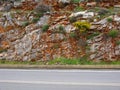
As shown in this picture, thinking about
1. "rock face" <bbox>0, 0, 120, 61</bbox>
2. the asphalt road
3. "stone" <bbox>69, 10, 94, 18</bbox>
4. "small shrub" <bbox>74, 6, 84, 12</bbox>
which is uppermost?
"small shrub" <bbox>74, 6, 84, 12</bbox>

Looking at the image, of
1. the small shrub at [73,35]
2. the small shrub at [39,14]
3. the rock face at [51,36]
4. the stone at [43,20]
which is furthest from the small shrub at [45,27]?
the small shrub at [73,35]

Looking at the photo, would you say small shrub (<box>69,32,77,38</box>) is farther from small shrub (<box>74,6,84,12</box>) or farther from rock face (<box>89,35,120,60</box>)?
small shrub (<box>74,6,84,12</box>)

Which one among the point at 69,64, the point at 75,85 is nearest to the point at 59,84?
the point at 75,85

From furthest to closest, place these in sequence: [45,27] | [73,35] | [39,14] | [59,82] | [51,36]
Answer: [39,14] → [45,27] → [51,36] → [73,35] → [59,82]

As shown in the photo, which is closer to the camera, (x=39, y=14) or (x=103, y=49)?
(x=103, y=49)

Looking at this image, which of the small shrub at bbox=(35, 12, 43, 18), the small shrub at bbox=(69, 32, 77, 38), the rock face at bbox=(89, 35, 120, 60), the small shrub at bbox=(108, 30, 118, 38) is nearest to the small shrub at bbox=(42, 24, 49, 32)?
the small shrub at bbox=(35, 12, 43, 18)

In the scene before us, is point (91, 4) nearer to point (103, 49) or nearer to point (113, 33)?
point (113, 33)

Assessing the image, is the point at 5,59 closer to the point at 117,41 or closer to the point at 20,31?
the point at 20,31

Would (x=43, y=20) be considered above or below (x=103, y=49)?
above

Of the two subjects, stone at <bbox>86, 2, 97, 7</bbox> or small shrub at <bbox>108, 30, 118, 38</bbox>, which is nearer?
small shrub at <bbox>108, 30, 118, 38</bbox>

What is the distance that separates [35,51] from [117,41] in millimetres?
3452

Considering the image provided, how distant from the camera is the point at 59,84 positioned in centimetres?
791

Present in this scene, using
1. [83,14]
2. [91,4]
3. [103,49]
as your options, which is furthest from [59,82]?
[91,4]

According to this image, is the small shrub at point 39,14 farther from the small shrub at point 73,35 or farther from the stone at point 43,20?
the small shrub at point 73,35
